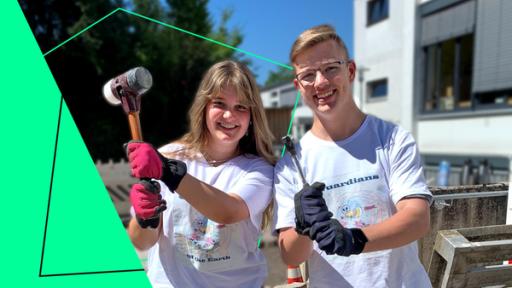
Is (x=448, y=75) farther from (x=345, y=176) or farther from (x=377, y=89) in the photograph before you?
(x=345, y=176)

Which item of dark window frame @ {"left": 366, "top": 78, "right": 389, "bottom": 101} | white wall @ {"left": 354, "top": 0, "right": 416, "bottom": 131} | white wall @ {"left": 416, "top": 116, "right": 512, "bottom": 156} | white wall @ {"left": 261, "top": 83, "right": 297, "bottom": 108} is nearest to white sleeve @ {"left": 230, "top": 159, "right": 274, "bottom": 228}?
white wall @ {"left": 416, "top": 116, "right": 512, "bottom": 156}

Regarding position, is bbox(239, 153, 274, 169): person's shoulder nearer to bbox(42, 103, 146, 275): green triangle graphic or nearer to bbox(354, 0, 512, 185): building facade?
bbox(42, 103, 146, 275): green triangle graphic

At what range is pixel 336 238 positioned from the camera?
4.05 feet

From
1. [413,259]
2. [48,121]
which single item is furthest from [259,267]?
[48,121]

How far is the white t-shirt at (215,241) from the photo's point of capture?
5.14 feet

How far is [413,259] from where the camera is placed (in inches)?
60.2

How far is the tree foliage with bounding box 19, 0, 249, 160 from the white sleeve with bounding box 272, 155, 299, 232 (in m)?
0.77

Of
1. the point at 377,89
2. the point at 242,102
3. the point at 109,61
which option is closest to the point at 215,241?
the point at 242,102

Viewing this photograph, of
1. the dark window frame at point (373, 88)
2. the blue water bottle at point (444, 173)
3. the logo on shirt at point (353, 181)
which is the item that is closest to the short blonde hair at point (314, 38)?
the logo on shirt at point (353, 181)

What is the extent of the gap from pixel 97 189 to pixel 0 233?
1.42ft

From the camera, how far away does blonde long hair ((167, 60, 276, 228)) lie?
159cm

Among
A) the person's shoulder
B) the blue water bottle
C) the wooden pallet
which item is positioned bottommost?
the blue water bottle

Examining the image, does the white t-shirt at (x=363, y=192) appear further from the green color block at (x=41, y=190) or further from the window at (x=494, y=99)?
the window at (x=494, y=99)

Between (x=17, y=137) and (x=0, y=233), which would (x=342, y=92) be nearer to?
(x=17, y=137)
